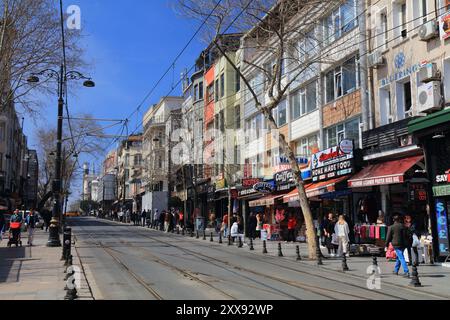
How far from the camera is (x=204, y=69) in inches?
1935

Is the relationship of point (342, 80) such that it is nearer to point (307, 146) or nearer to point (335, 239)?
point (307, 146)

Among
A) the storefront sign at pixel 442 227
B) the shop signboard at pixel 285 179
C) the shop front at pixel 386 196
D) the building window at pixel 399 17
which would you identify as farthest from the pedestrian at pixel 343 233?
the shop signboard at pixel 285 179

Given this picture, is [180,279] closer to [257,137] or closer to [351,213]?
[351,213]

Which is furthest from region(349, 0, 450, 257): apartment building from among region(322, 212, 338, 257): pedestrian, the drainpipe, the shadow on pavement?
the shadow on pavement

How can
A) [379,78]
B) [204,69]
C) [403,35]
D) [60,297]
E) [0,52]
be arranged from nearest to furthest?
[60,297] < [0,52] < [403,35] < [379,78] < [204,69]

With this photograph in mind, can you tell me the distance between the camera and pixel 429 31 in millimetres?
18656

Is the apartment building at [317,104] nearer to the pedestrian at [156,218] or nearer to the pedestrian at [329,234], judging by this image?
the pedestrian at [329,234]

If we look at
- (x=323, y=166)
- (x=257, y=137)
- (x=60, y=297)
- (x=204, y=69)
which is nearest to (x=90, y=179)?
(x=204, y=69)

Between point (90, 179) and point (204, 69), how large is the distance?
414 ft

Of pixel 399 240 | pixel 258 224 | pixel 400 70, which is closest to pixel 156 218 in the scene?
pixel 258 224

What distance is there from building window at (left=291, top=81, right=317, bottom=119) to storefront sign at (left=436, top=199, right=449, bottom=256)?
11.7 m

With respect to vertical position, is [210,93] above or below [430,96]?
above

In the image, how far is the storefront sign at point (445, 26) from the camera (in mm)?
17812

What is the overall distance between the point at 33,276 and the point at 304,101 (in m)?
20.1
